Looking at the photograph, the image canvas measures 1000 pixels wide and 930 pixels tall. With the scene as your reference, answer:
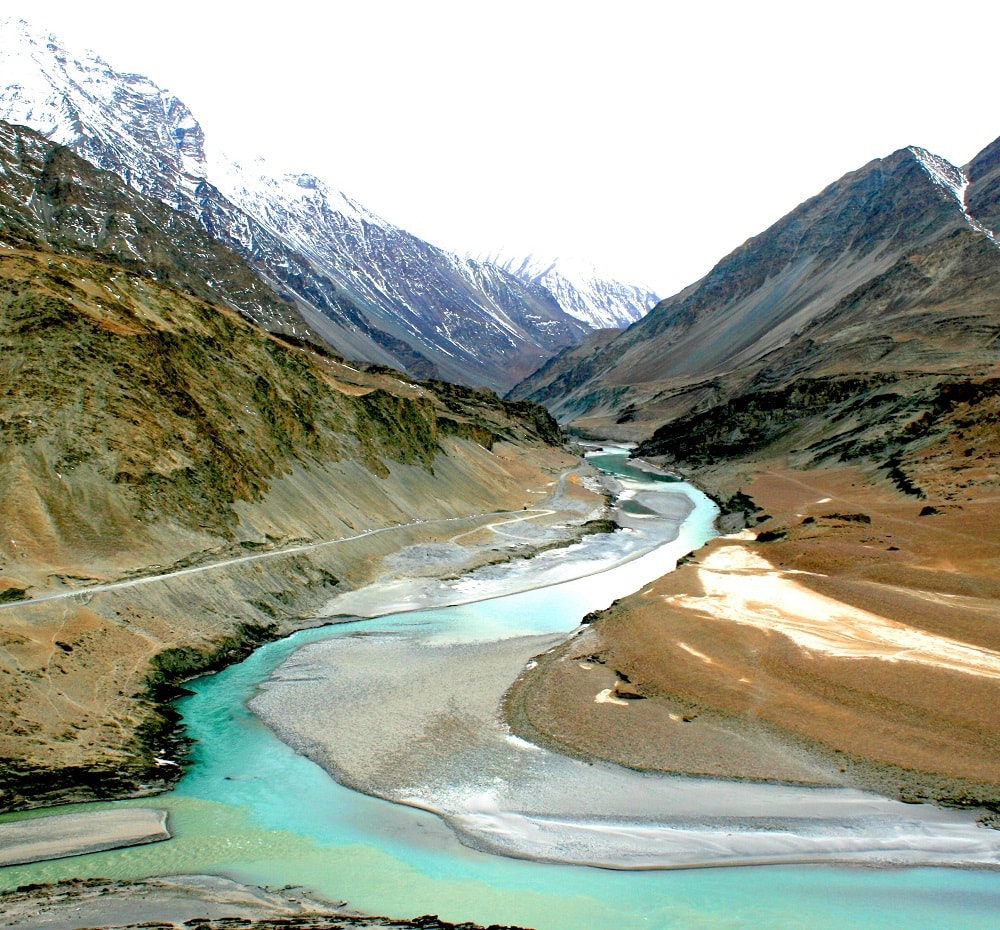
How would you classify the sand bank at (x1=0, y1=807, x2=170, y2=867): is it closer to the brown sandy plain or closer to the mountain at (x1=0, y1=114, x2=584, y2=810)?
the mountain at (x1=0, y1=114, x2=584, y2=810)

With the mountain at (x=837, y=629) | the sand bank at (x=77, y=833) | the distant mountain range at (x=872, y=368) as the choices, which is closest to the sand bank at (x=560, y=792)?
the mountain at (x=837, y=629)

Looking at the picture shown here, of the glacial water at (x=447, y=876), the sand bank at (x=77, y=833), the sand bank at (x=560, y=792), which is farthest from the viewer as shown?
the sand bank at (x=560, y=792)

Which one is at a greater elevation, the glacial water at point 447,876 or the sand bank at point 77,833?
the sand bank at point 77,833

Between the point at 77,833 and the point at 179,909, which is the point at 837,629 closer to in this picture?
the point at 179,909

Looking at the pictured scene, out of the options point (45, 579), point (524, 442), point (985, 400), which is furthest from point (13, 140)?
point (985, 400)

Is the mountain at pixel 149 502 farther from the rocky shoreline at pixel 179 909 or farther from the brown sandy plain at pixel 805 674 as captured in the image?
the brown sandy plain at pixel 805 674

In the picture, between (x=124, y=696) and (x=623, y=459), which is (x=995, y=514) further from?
(x=623, y=459)

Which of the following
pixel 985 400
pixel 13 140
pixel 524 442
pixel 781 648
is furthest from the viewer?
pixel 13 140
